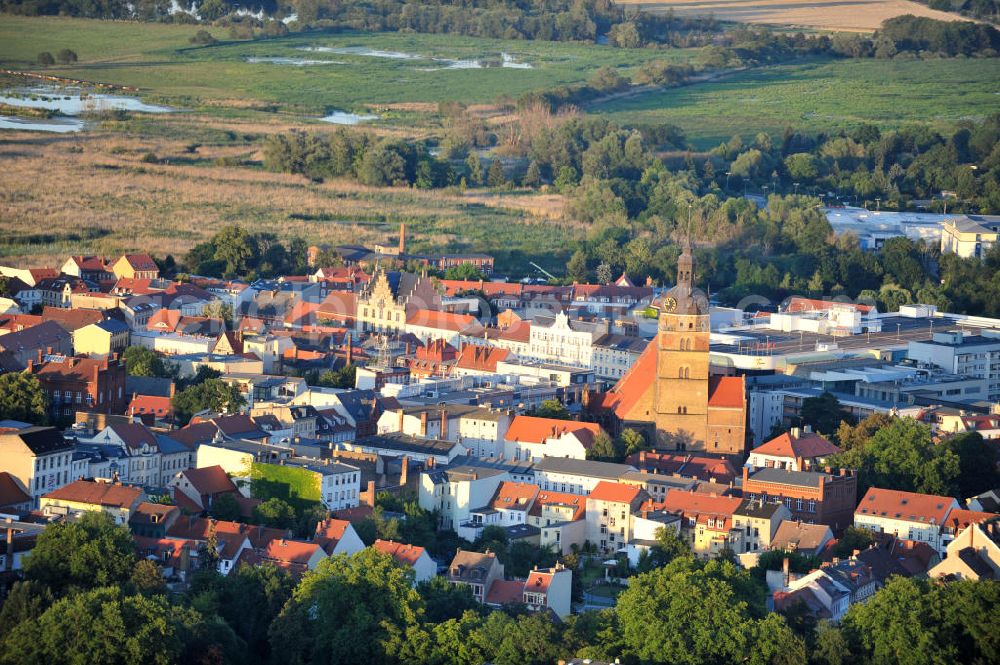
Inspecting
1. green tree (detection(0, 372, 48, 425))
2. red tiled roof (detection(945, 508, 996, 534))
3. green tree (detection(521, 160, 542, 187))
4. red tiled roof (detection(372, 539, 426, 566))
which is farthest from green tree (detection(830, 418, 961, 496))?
green tree (detection(521, 160, 542, 187))

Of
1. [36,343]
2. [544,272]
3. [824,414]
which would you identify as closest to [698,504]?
[824,414]

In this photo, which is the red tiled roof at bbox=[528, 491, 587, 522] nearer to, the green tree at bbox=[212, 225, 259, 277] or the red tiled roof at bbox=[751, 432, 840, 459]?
the red tiled roof at bbox=[751, 432, 840, 459]

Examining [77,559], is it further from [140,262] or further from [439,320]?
[140,262]

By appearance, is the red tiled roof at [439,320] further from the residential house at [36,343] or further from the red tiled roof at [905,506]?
the red tiled roof at [905,506]

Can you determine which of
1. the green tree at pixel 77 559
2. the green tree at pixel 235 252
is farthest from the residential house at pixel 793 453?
the green tree at pixel 235 252

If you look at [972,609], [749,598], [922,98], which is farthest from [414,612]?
[922,98]

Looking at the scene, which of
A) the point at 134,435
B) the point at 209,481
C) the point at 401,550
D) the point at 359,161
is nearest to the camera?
the point at 401,550

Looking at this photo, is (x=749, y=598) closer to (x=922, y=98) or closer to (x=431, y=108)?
(x=431, y=108)
